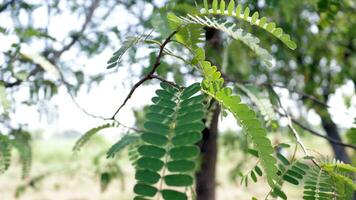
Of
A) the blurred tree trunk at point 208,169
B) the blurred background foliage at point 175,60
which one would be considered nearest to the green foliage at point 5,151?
the blurred background foliage at point 175,60

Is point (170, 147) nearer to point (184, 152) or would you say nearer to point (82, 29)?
point (184, 152)

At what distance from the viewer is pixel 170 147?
54cm

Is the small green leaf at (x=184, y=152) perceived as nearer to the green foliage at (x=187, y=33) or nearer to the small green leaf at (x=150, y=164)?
the small green leaf at (x=150, y=164)

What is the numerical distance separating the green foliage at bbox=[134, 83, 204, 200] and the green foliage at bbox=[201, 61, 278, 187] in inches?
1.0

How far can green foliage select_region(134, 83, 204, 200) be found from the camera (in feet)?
1.65

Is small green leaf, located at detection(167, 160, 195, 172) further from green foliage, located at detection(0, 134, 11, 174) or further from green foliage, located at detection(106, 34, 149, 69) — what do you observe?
green foliage, located at detection(0, 134, 11, 174)

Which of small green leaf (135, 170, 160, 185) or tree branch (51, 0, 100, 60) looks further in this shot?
tree branch (51, 0, 100, 60)

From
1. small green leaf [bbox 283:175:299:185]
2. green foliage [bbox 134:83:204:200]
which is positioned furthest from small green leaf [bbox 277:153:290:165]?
green foliage [bbox 134:83:204:200]

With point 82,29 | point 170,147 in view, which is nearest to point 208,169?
point 82,29

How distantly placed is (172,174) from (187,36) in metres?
0.26

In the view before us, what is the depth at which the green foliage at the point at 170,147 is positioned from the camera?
1.65 ft

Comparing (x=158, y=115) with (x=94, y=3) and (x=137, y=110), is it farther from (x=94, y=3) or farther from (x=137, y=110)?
(x=137, y=110)

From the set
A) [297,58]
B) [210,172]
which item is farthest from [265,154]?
[297,58]

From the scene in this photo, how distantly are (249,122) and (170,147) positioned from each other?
0.39 ft
